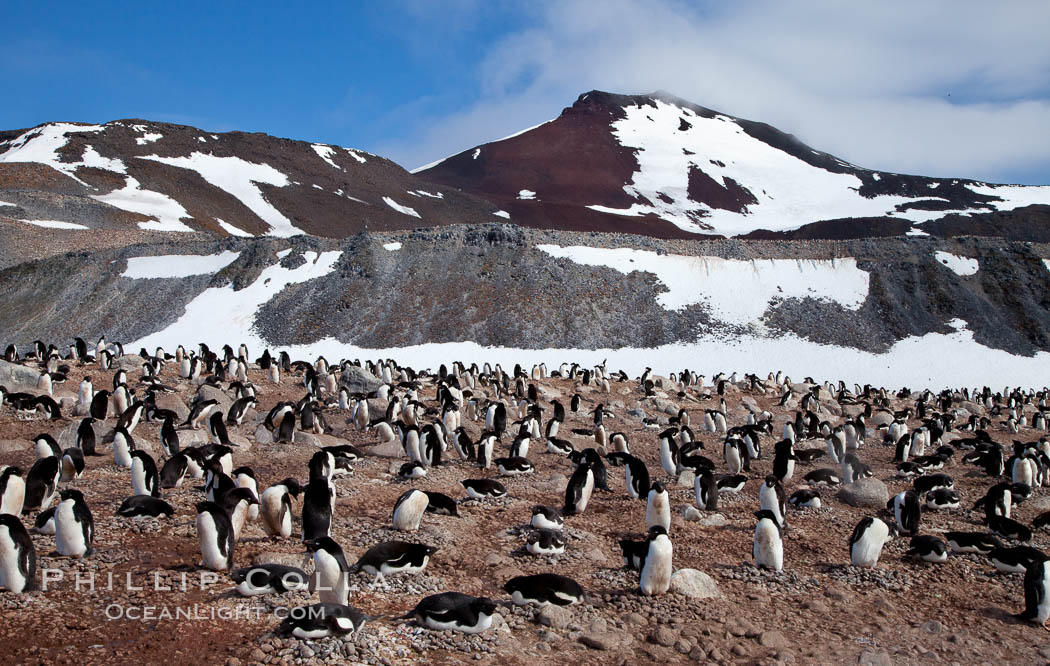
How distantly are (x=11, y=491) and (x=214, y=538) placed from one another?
3.05m

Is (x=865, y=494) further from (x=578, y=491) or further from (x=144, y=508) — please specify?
(x=144, y=508)

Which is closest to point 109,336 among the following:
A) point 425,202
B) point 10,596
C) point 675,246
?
point 675,246

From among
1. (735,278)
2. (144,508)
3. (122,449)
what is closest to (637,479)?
(144,508)

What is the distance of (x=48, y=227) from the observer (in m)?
52.1

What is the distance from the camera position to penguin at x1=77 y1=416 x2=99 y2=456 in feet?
39.6

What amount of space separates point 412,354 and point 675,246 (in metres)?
17.8

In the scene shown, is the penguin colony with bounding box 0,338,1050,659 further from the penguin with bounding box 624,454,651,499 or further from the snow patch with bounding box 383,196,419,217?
the snow patch with bounding box 383,196,419,217

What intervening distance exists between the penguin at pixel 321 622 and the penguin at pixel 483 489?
197 inches

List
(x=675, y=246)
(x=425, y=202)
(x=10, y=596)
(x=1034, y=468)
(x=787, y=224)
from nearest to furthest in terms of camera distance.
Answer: (x=10, y=596) → (x=1034, y=468) → (x=675, y=246) → (x=425, y=202) → (x=787, y=224)

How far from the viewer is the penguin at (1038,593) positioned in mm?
7578

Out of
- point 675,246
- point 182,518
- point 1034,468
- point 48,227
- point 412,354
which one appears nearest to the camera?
point 182,518

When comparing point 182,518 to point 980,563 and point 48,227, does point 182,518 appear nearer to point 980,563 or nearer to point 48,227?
point 980,563

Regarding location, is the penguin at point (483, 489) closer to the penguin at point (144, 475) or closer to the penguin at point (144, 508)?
the penguin at point (144, 508)

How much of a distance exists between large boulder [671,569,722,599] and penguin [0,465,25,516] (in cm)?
732
